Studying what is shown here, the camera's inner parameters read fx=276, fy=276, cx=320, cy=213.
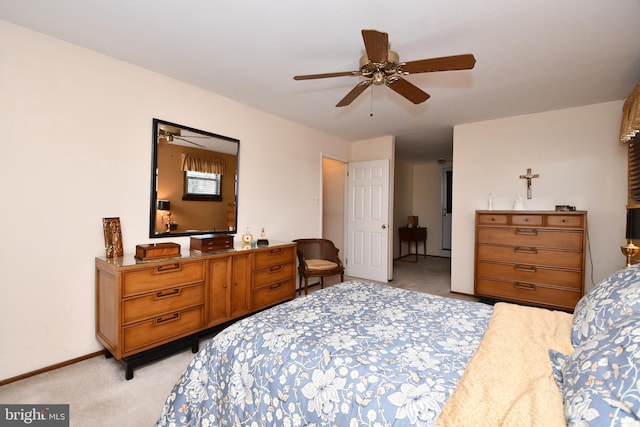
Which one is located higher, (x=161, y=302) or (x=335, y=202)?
(x=335, y=202)

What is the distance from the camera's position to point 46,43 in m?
2.10

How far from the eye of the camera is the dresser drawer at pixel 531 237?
10.2 ft

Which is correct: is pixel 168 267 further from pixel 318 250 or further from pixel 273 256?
pixel 318 250

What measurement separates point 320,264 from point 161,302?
7.03 feet

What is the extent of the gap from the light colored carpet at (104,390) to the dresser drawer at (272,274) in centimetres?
91

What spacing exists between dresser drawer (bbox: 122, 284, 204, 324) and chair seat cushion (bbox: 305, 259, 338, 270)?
162cm

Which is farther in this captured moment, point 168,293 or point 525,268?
point 525,268

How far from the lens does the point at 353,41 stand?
2.11 meters

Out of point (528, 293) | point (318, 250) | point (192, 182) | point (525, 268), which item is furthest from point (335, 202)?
point (528, 293)

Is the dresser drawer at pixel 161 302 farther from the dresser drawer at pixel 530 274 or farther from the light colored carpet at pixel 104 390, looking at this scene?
the dresser drawer at pixel 530 274

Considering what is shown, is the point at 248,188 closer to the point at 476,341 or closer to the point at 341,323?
the point at 341,323

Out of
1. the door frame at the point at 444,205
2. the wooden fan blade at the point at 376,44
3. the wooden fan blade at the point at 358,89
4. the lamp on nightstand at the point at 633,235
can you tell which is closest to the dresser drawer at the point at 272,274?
the wooden fan blade at the point at 358,89

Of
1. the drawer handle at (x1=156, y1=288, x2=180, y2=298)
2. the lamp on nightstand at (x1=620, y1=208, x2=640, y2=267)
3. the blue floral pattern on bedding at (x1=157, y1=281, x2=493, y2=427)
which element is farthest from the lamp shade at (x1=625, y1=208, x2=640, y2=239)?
the drawer handle at (x1=156, y1=288, x2=180, y2=298)

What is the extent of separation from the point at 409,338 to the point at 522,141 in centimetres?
374
